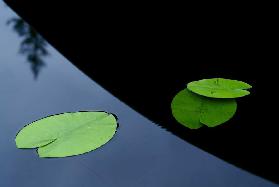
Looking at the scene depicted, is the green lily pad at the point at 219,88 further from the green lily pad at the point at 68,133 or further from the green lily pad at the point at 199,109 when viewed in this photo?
the green lily pad at the point at 68,133

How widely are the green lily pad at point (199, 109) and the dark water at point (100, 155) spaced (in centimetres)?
6

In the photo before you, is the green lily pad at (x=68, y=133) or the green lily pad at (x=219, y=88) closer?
the green lily pad at (x=68, y=133)

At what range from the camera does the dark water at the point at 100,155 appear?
790mm

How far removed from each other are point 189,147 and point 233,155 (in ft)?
0.30

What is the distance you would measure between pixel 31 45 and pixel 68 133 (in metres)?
0.47

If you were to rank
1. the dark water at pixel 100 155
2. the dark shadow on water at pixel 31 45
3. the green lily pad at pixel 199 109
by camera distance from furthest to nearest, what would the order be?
the dark shadow on water at pixel 31 45
the green lily pad at pixel 199 109
the dark water at pixel 100 155

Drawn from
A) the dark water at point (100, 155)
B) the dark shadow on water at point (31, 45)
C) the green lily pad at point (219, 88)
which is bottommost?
the dark water at point (100, 155)

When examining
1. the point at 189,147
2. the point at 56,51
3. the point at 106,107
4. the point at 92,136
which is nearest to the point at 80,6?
the point at 56,51

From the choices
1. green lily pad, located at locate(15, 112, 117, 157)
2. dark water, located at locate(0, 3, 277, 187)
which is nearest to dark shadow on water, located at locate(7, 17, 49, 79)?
dark water, located at locate(0, 3, 277, 187)

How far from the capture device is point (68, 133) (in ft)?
3.02

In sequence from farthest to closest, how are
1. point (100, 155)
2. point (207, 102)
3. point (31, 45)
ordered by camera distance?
point (31, 45), point (207, 102), point (100, 155)

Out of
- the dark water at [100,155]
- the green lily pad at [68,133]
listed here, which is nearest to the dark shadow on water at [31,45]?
the dark water at [100,155]

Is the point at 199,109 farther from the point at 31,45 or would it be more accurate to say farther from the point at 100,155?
the point at 31,45

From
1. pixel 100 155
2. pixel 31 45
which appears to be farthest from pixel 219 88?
pixel 31 45
